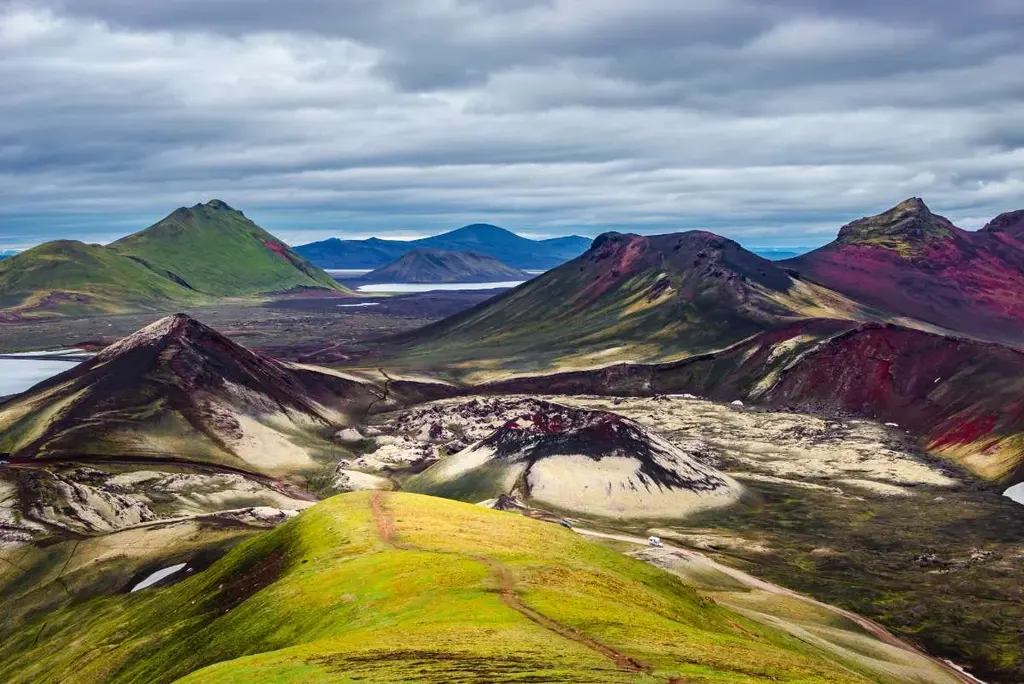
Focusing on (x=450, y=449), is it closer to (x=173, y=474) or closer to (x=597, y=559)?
(x=173, y=474)

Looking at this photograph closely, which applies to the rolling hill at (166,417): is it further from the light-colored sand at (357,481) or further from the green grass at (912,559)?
the green grass at (912,559)

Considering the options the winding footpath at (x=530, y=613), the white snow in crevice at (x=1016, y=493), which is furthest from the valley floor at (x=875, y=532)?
the winding footpath at (x=530, y=613)

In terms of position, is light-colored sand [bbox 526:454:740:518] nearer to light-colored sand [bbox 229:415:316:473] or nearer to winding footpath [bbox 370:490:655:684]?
light-colored sand [bbox 229:415:316:473]

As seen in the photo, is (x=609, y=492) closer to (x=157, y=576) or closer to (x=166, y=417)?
(x=157, y=576)

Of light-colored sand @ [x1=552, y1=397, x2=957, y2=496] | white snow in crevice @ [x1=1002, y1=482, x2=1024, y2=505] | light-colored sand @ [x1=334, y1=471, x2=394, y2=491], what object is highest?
light-colored sand @ [x1=334, y1=471, x2=394, y2=491]

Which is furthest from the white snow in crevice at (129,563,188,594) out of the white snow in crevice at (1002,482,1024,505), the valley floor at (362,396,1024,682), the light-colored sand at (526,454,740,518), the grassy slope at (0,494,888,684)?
the white snow in crevice at (1002,482,1024,505)
